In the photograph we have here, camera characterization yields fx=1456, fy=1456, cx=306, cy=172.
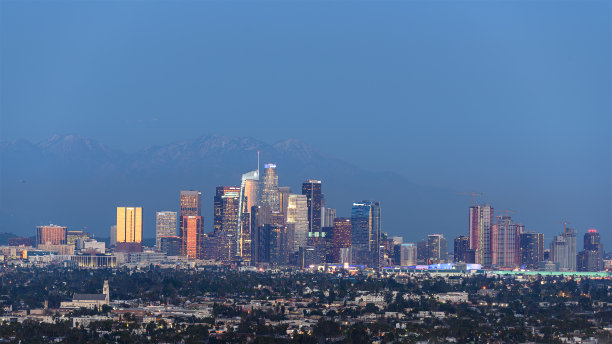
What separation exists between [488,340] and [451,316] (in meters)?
29.5

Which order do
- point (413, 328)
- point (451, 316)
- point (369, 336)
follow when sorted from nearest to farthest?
point (369, 336) < point (413, 328) < point (451, 316)

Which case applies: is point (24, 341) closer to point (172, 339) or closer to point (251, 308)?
point (172, 339)

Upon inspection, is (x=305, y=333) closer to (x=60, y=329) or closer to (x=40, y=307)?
(x=60, y=329)

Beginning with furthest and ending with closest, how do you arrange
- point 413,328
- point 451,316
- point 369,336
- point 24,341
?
point 451,316 < point 413,328 < point 369,336 < point 24,341

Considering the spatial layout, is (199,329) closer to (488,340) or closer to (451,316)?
(488,340)

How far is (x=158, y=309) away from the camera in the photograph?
16850 cm

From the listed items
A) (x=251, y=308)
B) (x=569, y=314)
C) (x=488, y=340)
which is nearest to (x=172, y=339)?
(x=488, y=340)

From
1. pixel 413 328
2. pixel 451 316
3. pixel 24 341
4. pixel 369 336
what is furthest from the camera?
pixel 451 316

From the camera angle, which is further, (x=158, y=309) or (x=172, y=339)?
(x=158, y=309)

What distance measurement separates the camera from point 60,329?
138 metres

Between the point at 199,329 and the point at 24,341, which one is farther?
the point at 199,329

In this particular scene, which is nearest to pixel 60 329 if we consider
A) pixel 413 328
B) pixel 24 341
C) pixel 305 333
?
pixel 24 341

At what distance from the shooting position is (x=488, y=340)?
13888 cm

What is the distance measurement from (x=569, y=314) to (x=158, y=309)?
161 feet
